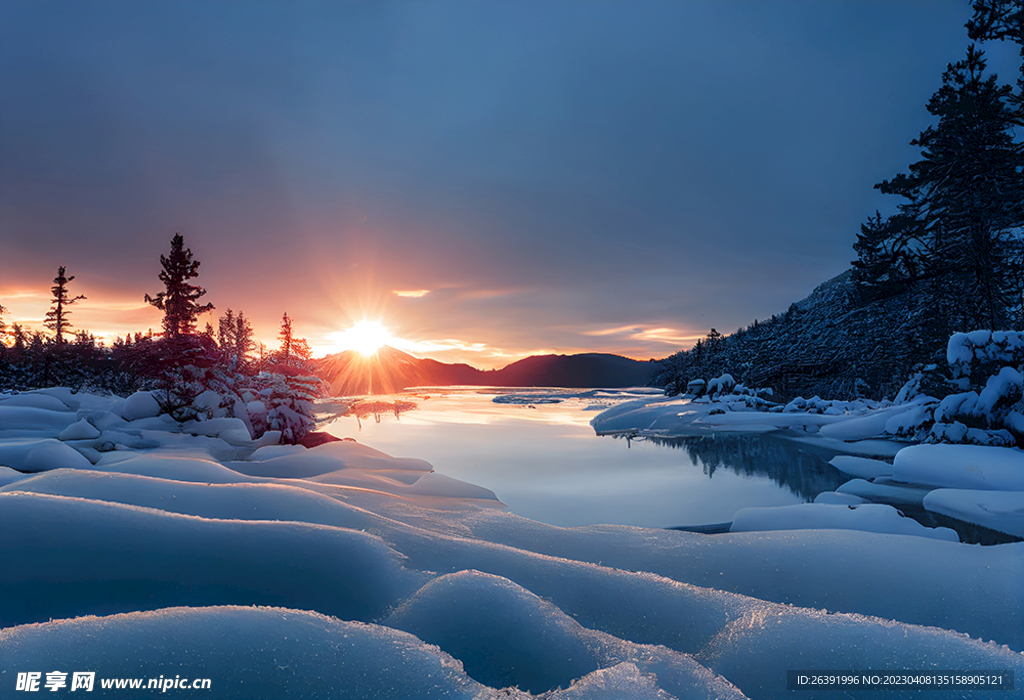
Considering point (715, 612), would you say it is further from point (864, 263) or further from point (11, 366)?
point (11, 366)

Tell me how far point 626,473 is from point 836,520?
14.6ft

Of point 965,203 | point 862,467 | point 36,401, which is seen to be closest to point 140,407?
point 36,401

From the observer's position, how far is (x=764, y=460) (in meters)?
10.4

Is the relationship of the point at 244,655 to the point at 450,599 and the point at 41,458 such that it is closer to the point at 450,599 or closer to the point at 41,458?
the point at 450,599

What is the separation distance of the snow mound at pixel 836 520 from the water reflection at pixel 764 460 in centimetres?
218

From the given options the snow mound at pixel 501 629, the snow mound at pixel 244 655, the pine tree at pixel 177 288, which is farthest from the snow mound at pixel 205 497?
the pine tree at pixel 177 288

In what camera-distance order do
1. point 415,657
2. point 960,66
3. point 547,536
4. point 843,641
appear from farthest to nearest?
point 960,66, point 547,536, point 843,641, point 415,657

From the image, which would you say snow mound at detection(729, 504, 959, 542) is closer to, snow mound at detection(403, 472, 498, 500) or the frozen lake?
the frozen lake

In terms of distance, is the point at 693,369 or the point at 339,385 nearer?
the point at 693,369

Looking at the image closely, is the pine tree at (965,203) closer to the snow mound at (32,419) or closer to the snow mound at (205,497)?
the snow mound at (205,497)

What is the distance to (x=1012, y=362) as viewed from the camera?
827cm

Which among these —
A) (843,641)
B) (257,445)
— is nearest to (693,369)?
(257,445)

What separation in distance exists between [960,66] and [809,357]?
29.1 metres

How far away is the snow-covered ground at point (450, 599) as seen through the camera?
1.79 m
